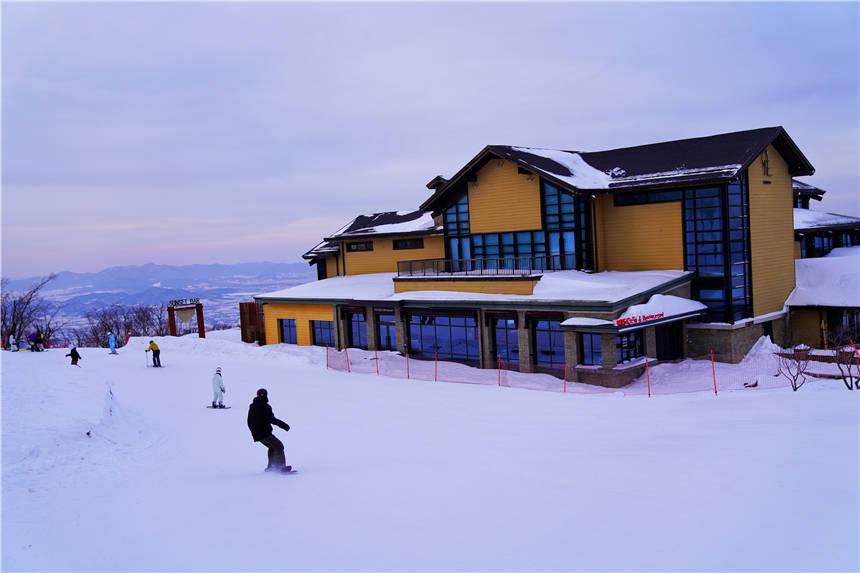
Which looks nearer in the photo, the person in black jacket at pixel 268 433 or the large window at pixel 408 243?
the person in black jacket at pixel 268 433

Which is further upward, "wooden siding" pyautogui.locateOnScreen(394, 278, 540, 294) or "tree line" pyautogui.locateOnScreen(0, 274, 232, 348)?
"wooden siding" pyautogui.locateOnScreen(394, 278, 540, 294)

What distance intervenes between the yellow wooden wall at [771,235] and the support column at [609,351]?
29.7 ft

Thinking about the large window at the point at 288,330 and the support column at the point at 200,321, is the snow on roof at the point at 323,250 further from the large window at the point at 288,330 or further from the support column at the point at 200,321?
Answer: the support column at the point at 200,321

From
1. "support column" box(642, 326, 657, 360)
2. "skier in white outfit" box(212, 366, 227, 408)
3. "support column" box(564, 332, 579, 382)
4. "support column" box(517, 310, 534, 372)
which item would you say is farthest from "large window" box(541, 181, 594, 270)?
"skier in white outfit" box(212, 366, 227, 408)

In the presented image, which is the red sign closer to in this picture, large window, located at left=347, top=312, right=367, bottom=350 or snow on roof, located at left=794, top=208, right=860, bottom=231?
large window, located at left=347, top=312, right=367, bottom=350

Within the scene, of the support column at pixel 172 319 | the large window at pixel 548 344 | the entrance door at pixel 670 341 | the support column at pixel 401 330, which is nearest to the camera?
the large window at pixel 548 344

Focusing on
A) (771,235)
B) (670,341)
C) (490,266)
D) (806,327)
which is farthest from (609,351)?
(806,327)

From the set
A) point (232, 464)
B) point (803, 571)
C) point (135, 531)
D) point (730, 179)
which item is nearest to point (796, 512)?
point (803, 571)

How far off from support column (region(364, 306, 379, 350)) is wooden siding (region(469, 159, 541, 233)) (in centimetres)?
665

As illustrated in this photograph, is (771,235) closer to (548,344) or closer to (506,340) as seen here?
(548,344)

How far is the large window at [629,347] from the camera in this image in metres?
24.8

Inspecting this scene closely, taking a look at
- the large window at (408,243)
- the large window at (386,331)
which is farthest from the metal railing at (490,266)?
the large window at (408,243)

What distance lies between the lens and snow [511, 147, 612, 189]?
29736 mm

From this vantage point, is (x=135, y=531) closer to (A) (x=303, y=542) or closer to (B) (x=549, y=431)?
(A) (x=303, y=542)
